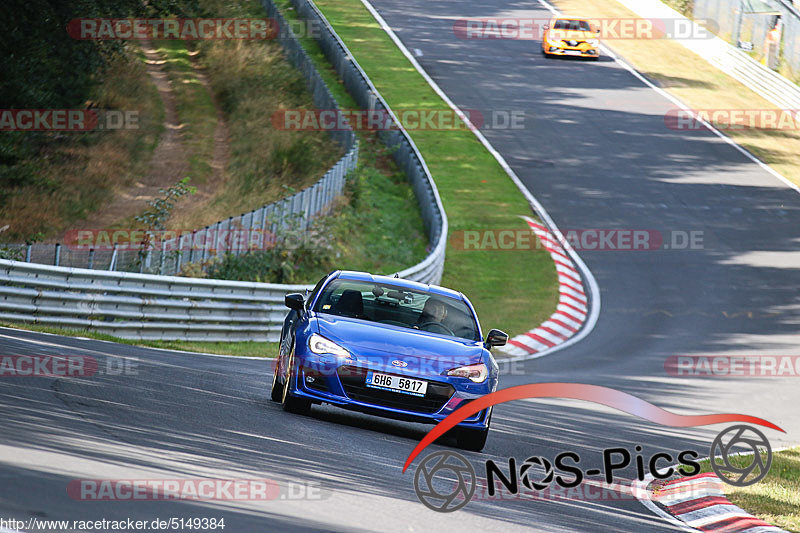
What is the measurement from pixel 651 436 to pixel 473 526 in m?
6.98

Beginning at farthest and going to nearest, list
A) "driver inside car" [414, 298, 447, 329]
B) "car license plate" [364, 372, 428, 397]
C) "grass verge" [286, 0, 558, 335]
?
1. "grass verge" [286, 0, 558, 335]
2. "driver inside car" [414, 298, 447, 329]
3. "car license plate" [364, 372, 428, 397]

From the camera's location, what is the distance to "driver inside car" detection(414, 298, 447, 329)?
1120 cm

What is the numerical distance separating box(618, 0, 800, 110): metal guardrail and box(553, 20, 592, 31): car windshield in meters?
5.67

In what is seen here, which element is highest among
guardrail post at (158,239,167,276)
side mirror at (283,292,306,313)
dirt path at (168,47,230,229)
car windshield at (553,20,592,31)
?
car windshield at (553,20,592,31)

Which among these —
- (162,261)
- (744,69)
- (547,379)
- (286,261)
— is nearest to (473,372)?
(547,379)

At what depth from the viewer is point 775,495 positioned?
966cm

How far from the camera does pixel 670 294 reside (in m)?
26.3

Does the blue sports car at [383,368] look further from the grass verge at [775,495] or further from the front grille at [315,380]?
the grass verge at [775,495]

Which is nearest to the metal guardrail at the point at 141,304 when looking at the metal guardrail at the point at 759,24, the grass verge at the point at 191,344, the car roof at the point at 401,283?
the grass verge at the point at 191,344

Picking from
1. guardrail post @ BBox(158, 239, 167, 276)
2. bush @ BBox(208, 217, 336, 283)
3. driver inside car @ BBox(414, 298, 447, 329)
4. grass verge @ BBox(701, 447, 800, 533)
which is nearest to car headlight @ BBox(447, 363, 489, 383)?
driver inside car @ BBox(414, 298, 447, 329)

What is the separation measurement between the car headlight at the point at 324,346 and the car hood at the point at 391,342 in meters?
0.05

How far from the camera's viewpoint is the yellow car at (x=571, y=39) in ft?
159

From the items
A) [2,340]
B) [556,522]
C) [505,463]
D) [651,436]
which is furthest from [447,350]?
[2,340]

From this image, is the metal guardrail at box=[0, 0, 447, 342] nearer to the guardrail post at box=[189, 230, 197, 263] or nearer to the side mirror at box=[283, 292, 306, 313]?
the guardrail post at box=[189, 230, 197, 263]
